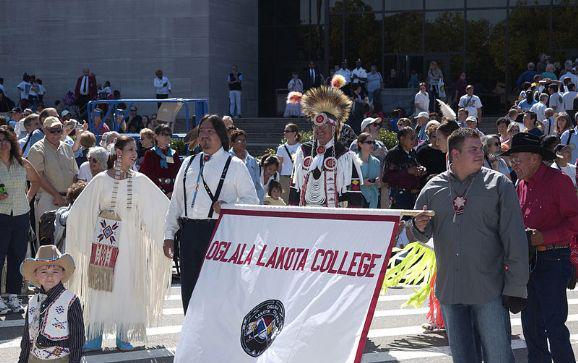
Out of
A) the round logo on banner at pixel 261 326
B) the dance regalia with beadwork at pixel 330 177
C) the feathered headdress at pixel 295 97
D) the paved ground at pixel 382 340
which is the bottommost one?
the paved ground at pixel 382 340

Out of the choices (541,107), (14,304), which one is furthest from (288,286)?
(541,107)

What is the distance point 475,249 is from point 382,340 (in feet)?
11.5

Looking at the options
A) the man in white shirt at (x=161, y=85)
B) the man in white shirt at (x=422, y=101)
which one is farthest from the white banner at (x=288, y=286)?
the man in white shirt at (x=161, y=85)

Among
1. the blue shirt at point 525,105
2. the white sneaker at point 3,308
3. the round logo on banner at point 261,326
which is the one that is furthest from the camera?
the blue shirt at point 525,105

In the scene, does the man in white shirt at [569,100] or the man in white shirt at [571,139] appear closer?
the man in white shirt at [571,139]

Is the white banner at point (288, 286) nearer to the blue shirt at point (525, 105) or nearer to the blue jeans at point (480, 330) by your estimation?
the blue jeans at point (480, 330)

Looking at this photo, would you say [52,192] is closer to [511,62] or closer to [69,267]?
[69,267]

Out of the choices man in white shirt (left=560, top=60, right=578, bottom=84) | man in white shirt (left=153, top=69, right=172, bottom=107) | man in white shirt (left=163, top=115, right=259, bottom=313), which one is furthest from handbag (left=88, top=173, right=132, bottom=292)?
man in white shirt (left=153, top=69, right=172, bottom=107)

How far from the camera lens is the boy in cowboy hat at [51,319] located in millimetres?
6027

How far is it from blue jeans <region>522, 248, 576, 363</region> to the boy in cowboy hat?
2.99 metres

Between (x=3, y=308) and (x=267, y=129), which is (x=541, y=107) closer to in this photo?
(x=267, y=129)

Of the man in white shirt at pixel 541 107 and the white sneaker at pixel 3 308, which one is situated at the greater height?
the man in white shirt at pixel 541 107

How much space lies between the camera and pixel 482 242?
5.98 meters

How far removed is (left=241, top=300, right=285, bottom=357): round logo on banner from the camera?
6.26 metres
